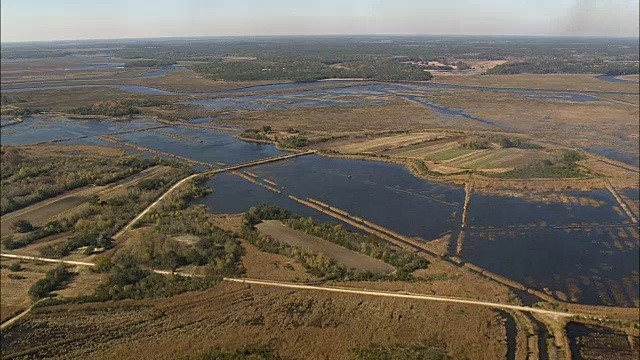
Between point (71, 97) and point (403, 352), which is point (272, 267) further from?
point (71, 97)

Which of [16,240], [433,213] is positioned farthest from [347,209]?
[16,240]

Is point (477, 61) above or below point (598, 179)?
above

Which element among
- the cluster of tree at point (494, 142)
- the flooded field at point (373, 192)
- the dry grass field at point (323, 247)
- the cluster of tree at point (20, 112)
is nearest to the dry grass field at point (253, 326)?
the dry grass field at point (323, 247)

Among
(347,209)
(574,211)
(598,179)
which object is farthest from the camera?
(598,179)

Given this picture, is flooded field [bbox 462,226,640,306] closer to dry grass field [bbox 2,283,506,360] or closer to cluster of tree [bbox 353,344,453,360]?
dry grass field [bbox 2,283,506,360]

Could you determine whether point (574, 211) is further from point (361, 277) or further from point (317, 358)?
point (317, 358)

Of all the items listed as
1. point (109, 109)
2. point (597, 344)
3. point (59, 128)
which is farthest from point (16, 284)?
point (109, 109)

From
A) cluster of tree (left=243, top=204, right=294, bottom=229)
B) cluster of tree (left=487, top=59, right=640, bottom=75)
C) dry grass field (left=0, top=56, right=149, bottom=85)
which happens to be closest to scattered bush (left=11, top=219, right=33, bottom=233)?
cluster of tree (left=243, top=204, right=294, bottom=229)
